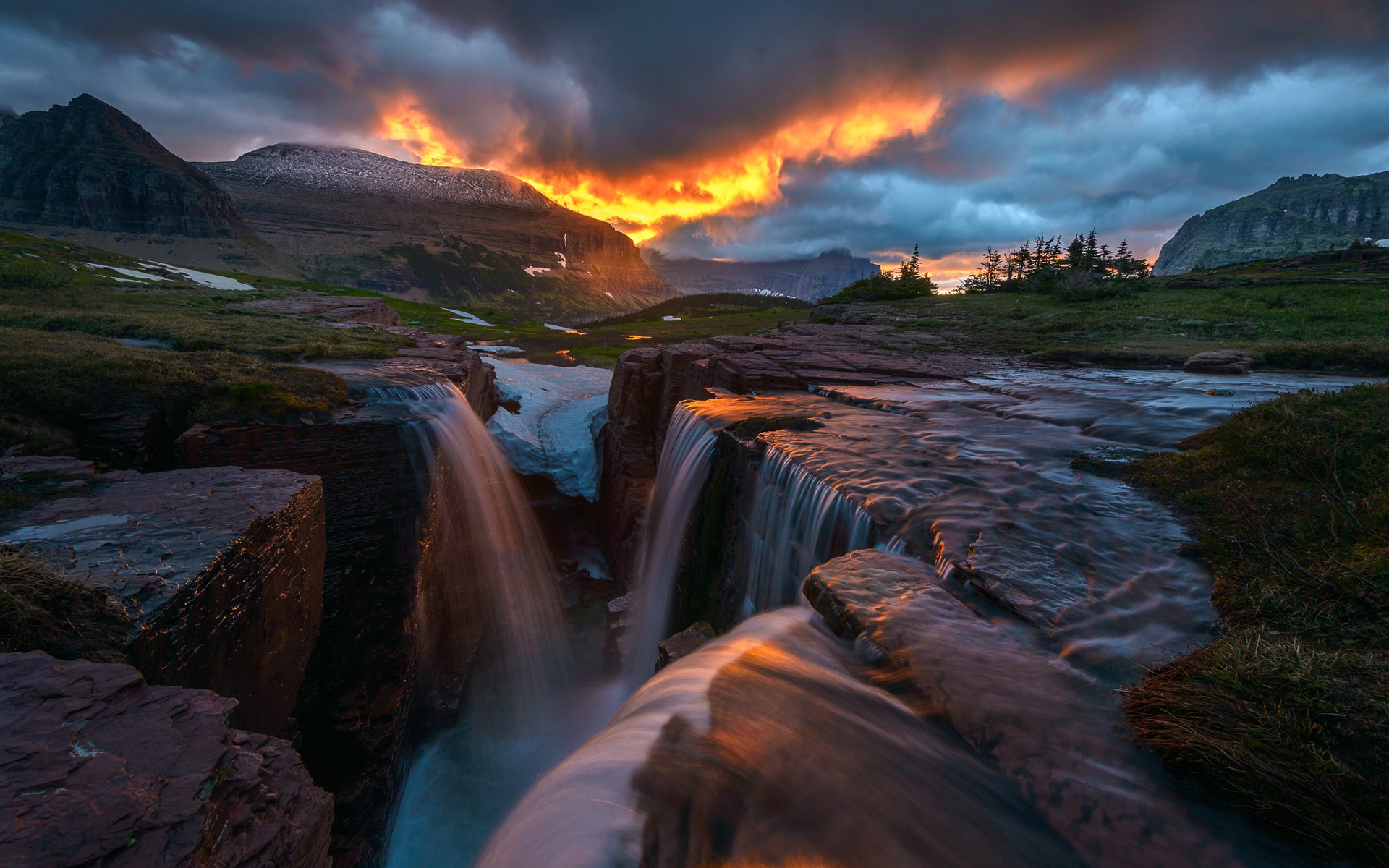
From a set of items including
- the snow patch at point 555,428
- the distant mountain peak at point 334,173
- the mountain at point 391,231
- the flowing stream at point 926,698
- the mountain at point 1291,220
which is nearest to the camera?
the flowing stream at point 926,698

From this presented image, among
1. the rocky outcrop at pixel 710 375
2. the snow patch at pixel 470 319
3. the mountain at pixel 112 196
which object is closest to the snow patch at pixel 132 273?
the snow patch at pixel 470 319

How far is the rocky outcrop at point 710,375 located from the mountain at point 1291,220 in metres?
147

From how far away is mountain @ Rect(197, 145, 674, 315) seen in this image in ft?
463

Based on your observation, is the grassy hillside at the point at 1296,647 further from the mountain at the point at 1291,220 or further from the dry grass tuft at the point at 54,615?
the mountain at the point at 1291,220

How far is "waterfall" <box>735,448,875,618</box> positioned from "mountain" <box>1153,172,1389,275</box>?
6191 inches

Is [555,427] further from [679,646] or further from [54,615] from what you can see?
[54,615]

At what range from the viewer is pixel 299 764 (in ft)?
11.0

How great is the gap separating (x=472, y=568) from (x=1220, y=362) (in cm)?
1759

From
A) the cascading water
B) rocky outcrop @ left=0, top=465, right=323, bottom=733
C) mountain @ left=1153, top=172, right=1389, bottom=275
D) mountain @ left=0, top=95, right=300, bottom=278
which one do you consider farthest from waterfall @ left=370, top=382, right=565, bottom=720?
mountain @ left=1153, top=172, right=1389, bottom=275

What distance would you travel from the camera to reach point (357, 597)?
28.5 feet

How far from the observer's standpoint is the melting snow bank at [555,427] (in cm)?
1911

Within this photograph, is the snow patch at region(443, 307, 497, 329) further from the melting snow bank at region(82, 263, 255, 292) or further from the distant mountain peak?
the distant mountain peak

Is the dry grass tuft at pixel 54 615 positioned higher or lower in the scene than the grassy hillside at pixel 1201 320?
lower

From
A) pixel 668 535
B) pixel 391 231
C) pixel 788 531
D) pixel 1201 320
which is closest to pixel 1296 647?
pixel 788 531
